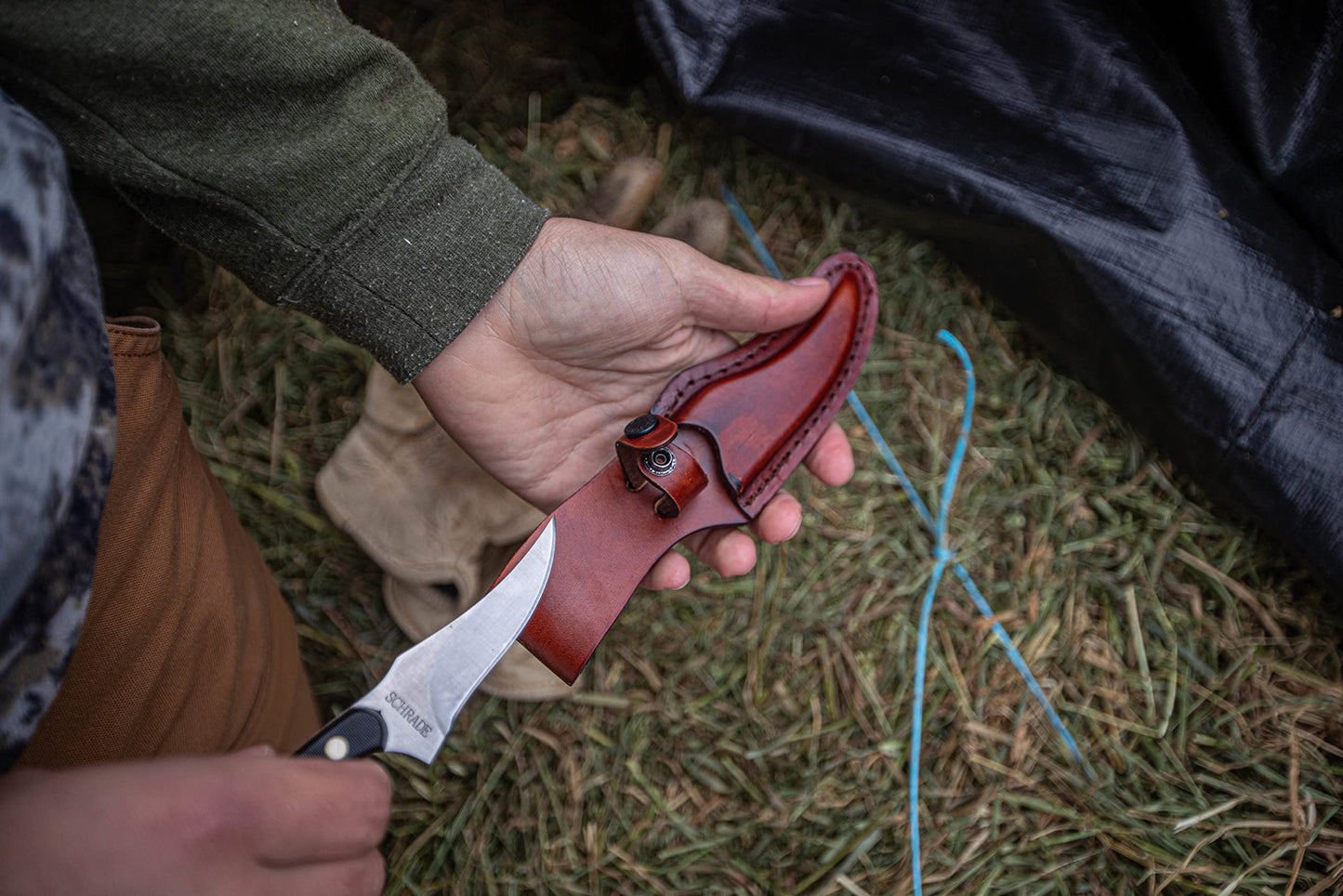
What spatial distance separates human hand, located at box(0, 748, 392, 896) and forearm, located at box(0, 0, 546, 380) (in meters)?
0.80

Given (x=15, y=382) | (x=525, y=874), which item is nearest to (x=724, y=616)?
(x=525, y=874)

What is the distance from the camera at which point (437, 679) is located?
1.21m

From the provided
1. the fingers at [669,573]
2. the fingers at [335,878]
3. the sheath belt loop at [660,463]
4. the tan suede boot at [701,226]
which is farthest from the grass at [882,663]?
the fingers at [335,878]

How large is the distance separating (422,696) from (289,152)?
87 cm

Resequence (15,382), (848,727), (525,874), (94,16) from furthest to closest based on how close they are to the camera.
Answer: (848,727), (525,874), (94,16), (15,382)

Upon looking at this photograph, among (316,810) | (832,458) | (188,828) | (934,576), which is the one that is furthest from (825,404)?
(188,828)

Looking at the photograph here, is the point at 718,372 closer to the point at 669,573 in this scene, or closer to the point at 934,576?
the point at 669,573

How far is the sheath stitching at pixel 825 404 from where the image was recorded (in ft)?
5.53

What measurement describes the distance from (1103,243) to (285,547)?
2.13 metres

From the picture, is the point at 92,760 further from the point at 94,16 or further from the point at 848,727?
the point at 848,727

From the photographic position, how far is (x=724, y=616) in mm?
2088

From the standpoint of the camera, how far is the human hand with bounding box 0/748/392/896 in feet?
2.64

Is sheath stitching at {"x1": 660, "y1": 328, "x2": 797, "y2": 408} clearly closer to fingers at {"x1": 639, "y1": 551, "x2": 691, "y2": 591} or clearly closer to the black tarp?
fingers at {"x1": 639, "y1": 551, "x2": 691, "y2": 591}

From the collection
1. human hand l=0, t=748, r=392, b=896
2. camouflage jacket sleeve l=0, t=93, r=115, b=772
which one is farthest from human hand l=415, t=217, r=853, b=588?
human hand l=0, t=748, r=392, b=896
